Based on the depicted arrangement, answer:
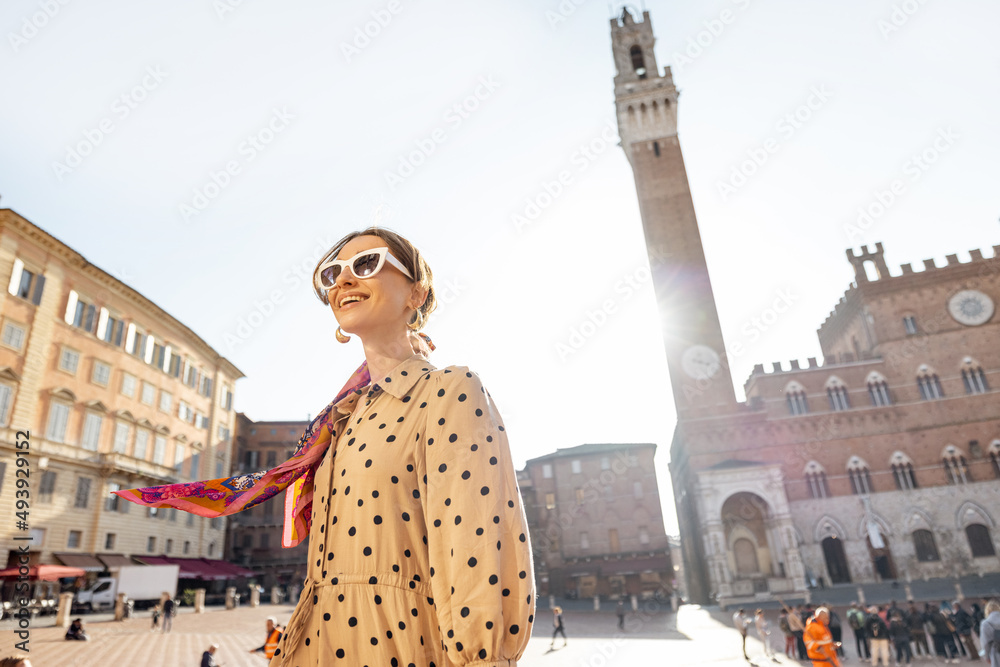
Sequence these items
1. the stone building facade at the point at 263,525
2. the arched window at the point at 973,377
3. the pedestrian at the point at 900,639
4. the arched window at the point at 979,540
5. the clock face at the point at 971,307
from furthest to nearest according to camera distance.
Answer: the stone building facade at the point at 263,525 < the clock face at the point at 971,307 < the arched window at the point at 973,377 < the arched window at the point at 979,540 < the pedestrian at the point at 900,639

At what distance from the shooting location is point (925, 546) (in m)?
32.6

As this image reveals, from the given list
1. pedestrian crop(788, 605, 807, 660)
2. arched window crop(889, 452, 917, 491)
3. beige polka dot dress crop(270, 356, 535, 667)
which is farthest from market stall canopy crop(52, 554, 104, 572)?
arched window crop(889, 452, 917, 491)

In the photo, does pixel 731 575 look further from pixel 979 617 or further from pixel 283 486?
pixel 283 486

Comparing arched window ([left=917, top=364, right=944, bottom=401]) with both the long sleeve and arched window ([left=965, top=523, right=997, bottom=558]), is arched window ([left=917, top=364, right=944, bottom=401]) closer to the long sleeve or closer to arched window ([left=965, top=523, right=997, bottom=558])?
arched window ([left=965, top=523, right=997, bottom=558])

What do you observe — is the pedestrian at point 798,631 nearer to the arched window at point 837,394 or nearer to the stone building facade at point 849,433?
the stone building facade at point 849,433

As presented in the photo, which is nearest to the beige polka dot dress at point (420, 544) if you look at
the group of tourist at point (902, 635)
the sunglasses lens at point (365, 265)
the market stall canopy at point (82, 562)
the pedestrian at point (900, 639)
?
the sunglasses lens at point (365, 265)

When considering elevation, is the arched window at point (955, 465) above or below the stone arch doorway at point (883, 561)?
above

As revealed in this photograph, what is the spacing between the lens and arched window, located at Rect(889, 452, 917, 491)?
33994 mm

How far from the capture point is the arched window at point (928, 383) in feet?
118

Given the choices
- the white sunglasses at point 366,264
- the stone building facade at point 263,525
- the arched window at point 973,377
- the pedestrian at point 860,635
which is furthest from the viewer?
the stone building facade at point 263,525

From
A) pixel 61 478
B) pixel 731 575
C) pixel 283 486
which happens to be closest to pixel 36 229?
pixel 61 478

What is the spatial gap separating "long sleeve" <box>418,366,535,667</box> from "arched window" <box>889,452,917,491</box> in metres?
40.6

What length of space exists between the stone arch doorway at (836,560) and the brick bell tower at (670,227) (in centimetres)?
904

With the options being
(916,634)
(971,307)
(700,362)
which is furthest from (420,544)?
(971,307)
